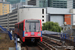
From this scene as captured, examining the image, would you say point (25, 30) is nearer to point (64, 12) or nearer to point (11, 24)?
point (64, 12)

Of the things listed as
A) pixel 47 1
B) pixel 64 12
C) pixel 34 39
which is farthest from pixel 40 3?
pixel 34 39

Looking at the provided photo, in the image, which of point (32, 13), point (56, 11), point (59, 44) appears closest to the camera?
point (59, 44)

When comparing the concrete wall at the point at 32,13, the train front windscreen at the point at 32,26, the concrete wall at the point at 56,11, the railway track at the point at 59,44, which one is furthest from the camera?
the concrete wall at the point at 56,11

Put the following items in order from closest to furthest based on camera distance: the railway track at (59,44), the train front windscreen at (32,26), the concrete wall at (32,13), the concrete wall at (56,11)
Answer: the railway track at (59,44), the train front windscreen at (32,26), the concrete wall at (32,13), the concrete wall at (56,11)

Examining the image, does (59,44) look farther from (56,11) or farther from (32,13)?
(56,11)

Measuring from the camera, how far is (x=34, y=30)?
19.6m

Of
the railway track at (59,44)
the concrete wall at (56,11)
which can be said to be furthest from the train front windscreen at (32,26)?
the concrete wall at (56,11)

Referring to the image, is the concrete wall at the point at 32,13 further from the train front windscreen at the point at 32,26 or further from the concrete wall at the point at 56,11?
the train front windscreen at the point at 32,26

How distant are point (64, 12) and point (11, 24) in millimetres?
51462

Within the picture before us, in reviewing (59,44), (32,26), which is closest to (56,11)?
(59,44)

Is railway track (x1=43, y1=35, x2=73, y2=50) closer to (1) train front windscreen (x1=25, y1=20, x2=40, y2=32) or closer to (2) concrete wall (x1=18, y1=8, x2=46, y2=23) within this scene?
(1) train front windscreen (x1=25, y1=20, x2=40, y2=32)

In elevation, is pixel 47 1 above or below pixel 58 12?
above

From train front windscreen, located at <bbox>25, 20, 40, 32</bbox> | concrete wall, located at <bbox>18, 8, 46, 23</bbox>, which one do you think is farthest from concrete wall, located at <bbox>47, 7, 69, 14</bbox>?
train front windscreen, located at <bbox>25, 20, 40, 32</bbox>

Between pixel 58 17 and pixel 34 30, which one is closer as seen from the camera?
pixel 34 30
